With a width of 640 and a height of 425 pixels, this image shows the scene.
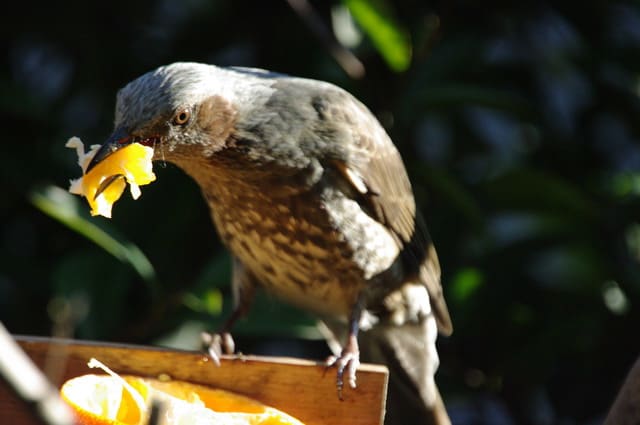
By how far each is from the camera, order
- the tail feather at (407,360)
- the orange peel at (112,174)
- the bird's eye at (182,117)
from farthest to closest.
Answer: the tail feather at (407,360) → the bird's eye at (182,117) → the orange peel at (112,174)

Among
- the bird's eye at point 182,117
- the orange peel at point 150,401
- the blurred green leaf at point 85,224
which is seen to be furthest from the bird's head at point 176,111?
the blurred green leaf at point 85,224

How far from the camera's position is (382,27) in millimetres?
3457

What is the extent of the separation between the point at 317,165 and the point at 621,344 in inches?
55.4

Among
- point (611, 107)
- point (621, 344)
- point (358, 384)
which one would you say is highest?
point (358, 384)

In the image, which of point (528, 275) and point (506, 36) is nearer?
point (528, 275)

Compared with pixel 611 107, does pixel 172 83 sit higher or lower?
higher

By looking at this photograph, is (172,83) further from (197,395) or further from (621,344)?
(621,344)

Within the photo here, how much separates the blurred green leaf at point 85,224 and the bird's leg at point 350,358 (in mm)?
658

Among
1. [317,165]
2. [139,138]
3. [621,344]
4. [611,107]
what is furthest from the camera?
[611,107]

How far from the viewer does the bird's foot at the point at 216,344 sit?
230 centimetres

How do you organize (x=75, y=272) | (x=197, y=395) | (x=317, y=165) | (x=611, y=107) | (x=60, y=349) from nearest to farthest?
1. (x=60, y=349)
2. (x=197, y=395)
3. (x=317, y=165)
4. (x=75, y=272)
5. (x=611, y=107)

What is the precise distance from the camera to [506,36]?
4344 mm

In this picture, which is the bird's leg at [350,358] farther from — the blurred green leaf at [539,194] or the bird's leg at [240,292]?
the blurred green leaf at [539,194]

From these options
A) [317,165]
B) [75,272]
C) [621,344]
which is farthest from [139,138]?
[621,344]
